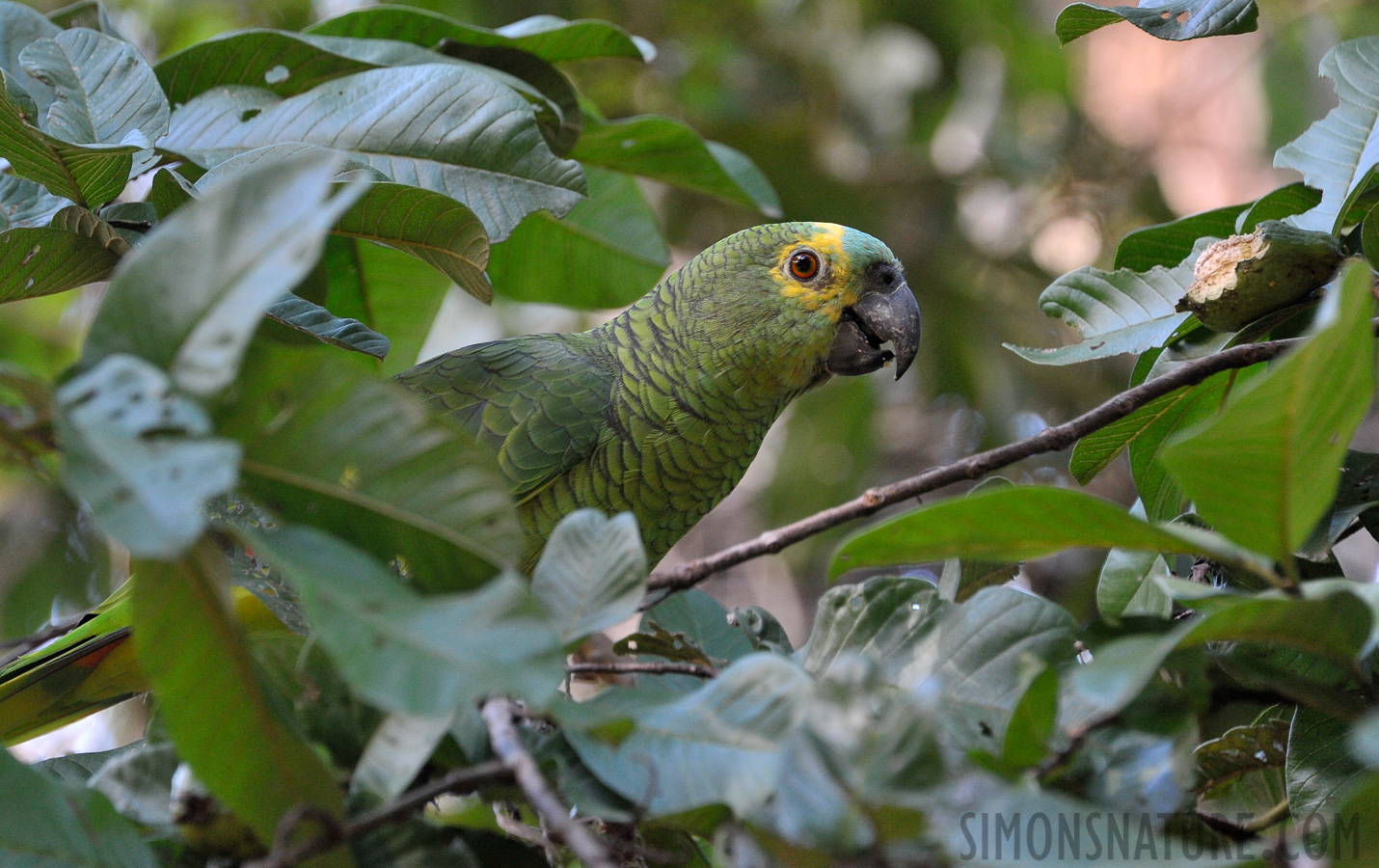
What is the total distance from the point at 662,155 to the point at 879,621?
1.06 meters

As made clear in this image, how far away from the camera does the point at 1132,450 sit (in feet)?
4.08

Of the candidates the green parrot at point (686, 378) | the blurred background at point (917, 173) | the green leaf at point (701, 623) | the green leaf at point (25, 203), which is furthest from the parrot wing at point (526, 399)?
the blurred background at point (917, 173)

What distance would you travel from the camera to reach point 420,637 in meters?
0.54

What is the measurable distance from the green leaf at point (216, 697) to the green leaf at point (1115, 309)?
894 millimetres

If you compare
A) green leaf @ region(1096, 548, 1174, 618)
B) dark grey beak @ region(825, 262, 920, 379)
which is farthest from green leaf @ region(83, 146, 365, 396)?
dark grey beak @ region(825, 262, 920, 379)

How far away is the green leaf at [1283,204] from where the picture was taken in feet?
3.86

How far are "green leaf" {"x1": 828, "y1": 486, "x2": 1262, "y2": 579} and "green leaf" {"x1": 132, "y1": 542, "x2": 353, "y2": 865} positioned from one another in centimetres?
42

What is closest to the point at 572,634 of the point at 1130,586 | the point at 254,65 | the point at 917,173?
the point at 1130,586

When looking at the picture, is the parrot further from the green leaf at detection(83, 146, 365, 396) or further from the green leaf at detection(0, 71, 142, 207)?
the green leaf at detection(83, 146, 365, 396)

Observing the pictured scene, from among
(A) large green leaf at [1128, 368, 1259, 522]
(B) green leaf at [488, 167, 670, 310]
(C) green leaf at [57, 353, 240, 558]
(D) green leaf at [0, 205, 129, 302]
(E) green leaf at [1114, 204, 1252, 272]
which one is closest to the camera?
(C) green leaf at [57, 353, 240, 558]

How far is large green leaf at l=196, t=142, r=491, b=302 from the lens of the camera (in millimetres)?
1062

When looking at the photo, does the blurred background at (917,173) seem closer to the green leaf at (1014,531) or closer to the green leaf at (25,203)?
the green leaf at (25,203)

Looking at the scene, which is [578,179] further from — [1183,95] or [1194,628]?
[1183,95]

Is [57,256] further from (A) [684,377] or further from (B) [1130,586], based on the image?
(B) [1130,586]
